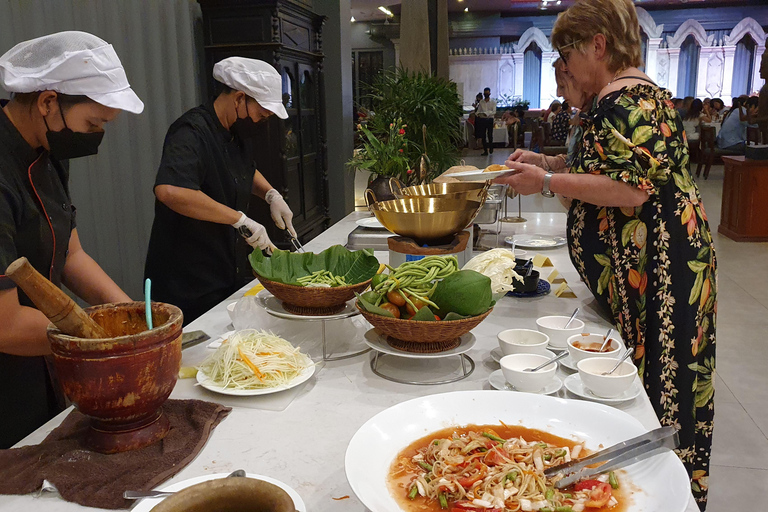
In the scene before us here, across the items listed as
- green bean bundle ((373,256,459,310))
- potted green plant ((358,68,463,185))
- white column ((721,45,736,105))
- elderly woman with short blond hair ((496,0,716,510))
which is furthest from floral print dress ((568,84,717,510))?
white column ((721,45,736,105))

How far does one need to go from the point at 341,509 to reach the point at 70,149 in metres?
1.16

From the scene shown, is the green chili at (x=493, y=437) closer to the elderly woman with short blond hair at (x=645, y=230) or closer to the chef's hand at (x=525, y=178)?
the elderly woman with short blond hair at (x=645, y=230)

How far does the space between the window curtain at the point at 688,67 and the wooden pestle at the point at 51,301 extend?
21.1 meters

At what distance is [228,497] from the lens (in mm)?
772

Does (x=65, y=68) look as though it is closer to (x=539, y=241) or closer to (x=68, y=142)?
(x=68, y=142)

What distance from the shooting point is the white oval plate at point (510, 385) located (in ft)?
4.16

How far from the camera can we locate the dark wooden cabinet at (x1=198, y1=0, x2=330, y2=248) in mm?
4594

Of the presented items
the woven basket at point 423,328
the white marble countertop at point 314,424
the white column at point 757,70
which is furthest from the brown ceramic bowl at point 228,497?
the white column at point 757,70

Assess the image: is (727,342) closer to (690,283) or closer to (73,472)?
(690,283)

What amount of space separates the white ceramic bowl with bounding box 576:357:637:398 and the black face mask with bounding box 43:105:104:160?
50.5 inches

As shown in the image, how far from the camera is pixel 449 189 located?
2342 millimetres

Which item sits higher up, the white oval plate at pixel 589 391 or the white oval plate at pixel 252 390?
the white oval plate at pixel 252 390

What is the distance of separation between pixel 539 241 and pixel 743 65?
19861mm

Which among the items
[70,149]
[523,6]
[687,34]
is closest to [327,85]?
[70,149]
